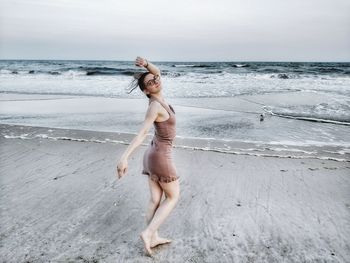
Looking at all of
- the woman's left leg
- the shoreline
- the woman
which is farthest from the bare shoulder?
the shoreline

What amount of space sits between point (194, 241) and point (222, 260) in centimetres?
37

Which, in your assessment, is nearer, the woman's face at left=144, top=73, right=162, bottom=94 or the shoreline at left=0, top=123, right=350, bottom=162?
the woman's face at left=144, top=73, right=162, bottom=94

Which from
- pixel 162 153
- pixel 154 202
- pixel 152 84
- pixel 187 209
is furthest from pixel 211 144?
pixel 152 84

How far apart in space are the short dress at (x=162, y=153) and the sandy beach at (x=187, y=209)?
28.3 inches

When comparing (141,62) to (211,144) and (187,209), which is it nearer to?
(187,209)

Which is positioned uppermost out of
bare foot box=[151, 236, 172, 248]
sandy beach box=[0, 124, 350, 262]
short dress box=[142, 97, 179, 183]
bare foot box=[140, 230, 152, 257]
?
short dress box=[142, 97, 179, 183]

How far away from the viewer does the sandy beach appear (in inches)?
127

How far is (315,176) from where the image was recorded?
202 inches

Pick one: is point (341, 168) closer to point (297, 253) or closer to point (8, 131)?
point (297, 253)

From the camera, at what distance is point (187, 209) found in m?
4.05

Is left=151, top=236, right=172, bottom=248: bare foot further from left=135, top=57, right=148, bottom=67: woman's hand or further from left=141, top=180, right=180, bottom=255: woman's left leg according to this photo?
left=135, top=57, right=148, bottom=67: woman's hand

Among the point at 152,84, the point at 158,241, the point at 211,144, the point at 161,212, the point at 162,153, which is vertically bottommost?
the point at 211,144

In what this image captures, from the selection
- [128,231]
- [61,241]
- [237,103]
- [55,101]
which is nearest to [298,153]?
[128,231]

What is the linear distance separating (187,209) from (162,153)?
1.25m
